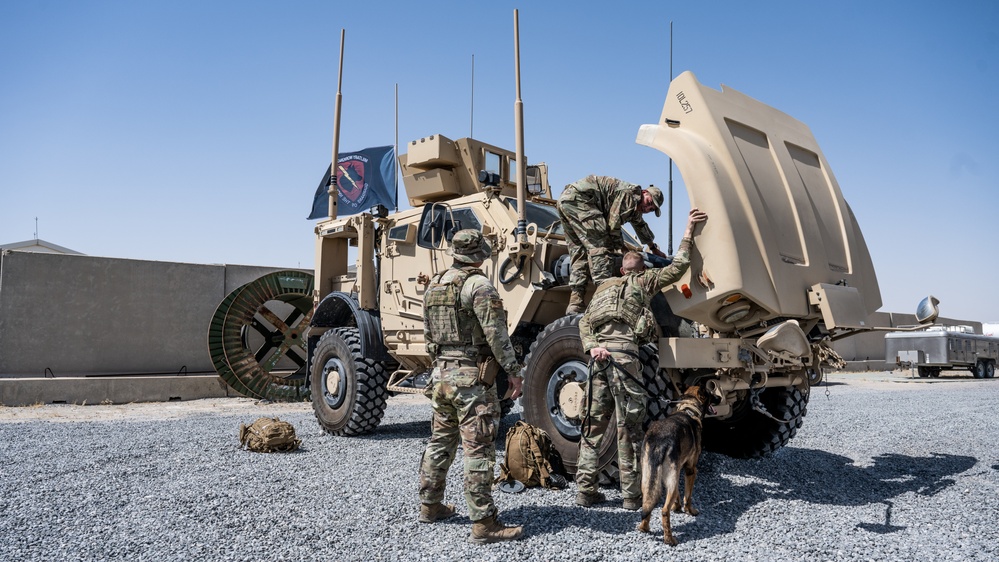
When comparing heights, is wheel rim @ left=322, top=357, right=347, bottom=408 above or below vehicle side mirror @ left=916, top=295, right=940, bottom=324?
below

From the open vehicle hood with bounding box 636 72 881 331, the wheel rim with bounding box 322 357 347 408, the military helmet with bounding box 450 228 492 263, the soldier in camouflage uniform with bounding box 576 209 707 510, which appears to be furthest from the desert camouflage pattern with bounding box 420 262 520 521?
the wheel rim with bounding box 322 357 347 408

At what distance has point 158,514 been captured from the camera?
4266 millimetres

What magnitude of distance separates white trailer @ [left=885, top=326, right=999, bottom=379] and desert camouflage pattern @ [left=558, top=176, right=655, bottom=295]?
18.2m

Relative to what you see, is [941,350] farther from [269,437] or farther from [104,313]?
[104,313]

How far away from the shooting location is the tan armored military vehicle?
4.73m

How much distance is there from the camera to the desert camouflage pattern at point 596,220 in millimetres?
5027

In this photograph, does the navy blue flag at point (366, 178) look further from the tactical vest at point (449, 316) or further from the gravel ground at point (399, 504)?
the tactical vest at point (449, 316)

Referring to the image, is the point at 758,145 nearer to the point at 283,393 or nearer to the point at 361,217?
the point at 361,217

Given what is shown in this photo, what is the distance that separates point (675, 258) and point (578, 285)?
83 centimetres

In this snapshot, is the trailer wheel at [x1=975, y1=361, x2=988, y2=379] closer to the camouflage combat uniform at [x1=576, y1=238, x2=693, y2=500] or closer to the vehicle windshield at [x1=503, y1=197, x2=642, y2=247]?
the vehicle windshield at [x1=503, y1=197, x2=642, y2=247]

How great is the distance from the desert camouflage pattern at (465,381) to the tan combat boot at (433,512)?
37mm

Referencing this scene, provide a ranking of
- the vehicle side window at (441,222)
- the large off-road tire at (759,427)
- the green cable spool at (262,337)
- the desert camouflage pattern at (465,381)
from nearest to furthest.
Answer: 1. the desert camouflage pattern at (465,381)
2. the large off-road tire at (759,427)
3. the vehicle side window at (441,222)
4. the green cable spool at (262,337)

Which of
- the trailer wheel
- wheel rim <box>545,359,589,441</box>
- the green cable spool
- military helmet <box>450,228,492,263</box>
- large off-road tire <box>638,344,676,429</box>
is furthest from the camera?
the trailer wheel

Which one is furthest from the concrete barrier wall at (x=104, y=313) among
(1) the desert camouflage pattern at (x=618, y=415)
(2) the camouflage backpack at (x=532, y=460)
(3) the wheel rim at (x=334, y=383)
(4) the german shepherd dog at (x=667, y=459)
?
(4) the german shepherd dog at (x=667, y=459)
